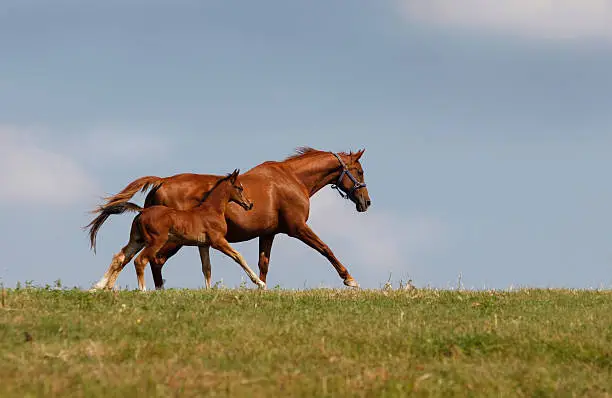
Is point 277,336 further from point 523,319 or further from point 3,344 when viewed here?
point 523,319

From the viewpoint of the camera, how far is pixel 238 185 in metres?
17.6

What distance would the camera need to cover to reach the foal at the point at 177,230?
53.6 ft

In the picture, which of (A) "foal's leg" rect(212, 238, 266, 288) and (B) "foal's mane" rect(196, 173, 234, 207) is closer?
(A) "foal's leg" rect(212, 238, 266, 288)

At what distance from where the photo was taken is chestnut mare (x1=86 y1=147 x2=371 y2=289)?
1767 centimetres

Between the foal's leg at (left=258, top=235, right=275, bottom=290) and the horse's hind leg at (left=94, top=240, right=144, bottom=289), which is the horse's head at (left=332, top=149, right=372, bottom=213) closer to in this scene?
the foal's leg at (left=258, top=235, right=275, bottom=290)

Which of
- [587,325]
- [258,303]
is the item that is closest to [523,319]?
[587,325]

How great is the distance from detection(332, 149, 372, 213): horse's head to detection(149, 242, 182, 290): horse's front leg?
4.56 meters

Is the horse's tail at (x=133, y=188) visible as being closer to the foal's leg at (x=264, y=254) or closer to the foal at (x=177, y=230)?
the foal at (x=177, y=230)

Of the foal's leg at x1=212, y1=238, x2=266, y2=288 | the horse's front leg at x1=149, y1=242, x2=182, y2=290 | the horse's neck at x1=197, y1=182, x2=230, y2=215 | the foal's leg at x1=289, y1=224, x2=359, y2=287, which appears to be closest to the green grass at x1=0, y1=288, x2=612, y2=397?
the foal's leg at x1=212, y1=238, x2=266, y2=288

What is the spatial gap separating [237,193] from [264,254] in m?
2.10

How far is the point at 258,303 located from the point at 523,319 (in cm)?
399

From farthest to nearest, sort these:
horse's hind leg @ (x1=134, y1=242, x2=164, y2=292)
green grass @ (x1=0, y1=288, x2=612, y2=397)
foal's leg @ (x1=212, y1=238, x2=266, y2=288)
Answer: foal's leg @ (x1=212, y1=238, x2=266, y2=288) < horse's hind leg @ (x1=134, y1=242, x2=164, y2=292) < green grass @ (x1=0, y1=288, x2=612, y2=397)

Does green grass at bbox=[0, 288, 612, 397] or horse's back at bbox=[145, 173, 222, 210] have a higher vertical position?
horse's back at bbox=[145, 173, 222, 210]

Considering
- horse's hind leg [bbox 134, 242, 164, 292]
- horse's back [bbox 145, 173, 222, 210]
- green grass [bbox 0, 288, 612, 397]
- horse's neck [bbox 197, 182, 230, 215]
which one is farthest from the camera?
horse's back [bbox 145, 173, 222, 210]
